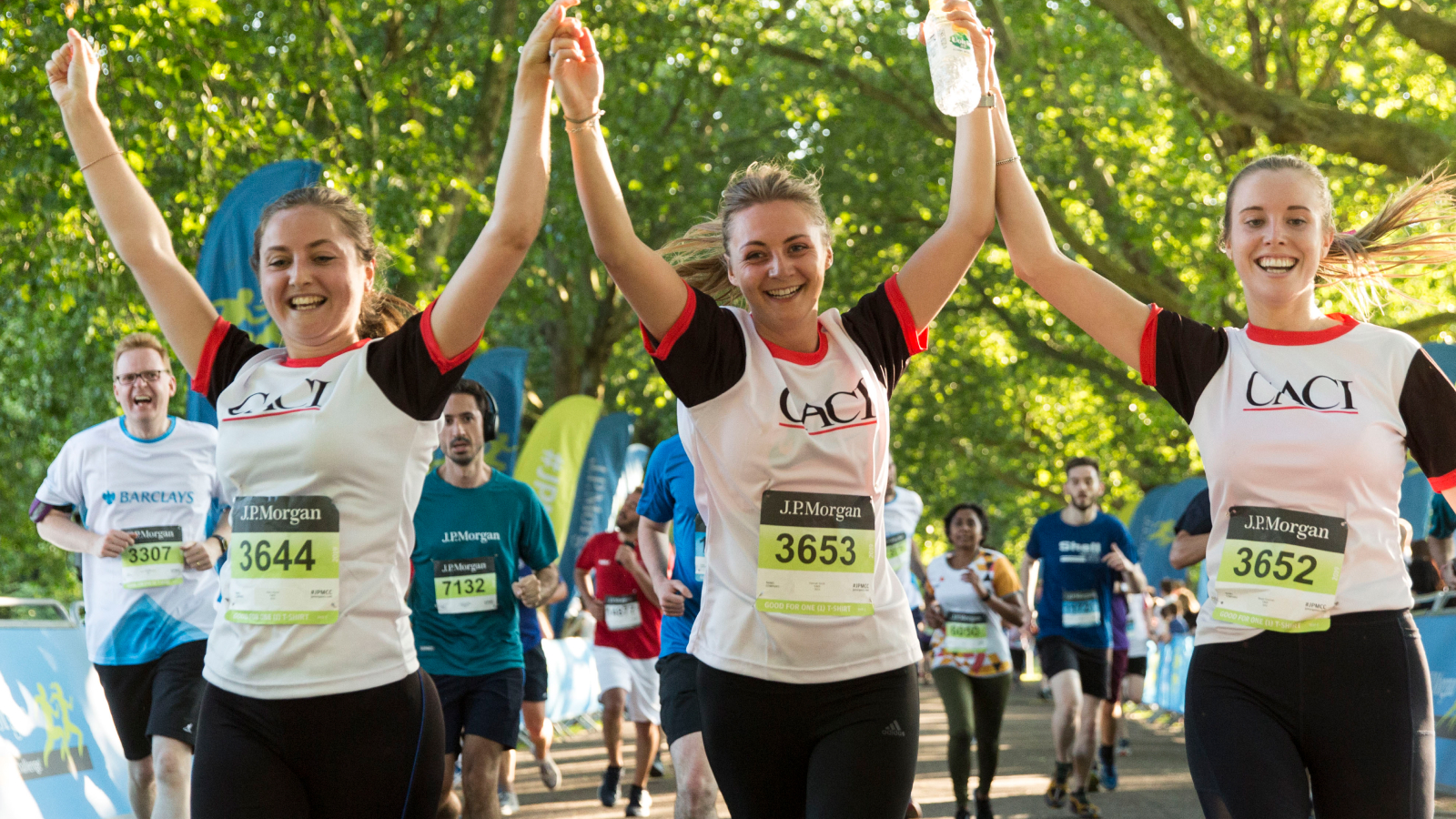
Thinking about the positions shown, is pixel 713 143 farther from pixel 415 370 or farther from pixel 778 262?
pixel 415 370

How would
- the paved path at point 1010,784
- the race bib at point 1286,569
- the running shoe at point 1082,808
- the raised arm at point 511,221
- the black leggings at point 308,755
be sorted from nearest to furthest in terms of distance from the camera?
the black leggings at point 308,755 < the raised arm at point 511,221 < the race bib at point 1286,569 < the running shoe at point 1082,808 < the paved path at point 1010,784

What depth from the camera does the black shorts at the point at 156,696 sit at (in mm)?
6027

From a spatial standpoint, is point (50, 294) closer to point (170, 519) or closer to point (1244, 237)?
point (170, 519)

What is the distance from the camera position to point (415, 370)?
3002mm

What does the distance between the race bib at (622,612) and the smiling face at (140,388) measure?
4799 millimetres

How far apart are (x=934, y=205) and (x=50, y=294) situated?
11972 millimetres

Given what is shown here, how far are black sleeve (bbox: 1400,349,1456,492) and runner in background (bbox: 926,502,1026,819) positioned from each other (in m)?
5.36

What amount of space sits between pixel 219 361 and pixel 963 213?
1.65 metres

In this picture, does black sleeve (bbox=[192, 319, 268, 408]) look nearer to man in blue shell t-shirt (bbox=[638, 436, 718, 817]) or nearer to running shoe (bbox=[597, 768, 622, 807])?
man in blue shell t-shirt (bbox=[638, 436, 718, 817])

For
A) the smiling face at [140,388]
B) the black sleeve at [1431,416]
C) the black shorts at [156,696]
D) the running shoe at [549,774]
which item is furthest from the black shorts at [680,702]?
the running shoe at [549,774]

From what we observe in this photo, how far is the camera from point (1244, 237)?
11.7 feet

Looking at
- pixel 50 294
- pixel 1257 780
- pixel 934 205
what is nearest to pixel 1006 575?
pixel 1257 780

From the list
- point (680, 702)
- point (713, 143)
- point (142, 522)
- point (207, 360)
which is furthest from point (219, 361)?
point (713, 143)

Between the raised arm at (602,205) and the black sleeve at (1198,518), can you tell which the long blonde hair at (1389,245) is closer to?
the raised arm at (602,205)
